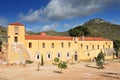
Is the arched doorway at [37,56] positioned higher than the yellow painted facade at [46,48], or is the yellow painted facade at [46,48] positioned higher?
the yellow painted facade at [46,48]

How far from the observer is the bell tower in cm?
5422

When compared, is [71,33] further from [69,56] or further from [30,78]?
[30,78]

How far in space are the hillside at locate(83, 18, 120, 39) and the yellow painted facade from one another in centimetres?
6154

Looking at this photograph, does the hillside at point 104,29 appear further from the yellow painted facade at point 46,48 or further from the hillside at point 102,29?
the yellow painted facade at point 46,48

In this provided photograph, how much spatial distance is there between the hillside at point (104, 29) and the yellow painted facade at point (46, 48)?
202 feet

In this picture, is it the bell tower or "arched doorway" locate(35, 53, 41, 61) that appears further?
"arched doorway" locate(35, 53, 41, 61)

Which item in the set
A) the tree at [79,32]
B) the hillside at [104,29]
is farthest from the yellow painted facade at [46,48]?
the hillside at [104,29]

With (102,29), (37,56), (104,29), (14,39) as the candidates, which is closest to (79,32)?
(37,56)

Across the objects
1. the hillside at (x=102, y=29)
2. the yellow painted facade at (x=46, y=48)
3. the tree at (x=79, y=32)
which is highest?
the hillside at (x=102, y=29)

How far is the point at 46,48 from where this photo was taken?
58531 mm

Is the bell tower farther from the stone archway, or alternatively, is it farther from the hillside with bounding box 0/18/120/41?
the hillside with bounding box 0/18/120/41

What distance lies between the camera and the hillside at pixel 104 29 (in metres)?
133

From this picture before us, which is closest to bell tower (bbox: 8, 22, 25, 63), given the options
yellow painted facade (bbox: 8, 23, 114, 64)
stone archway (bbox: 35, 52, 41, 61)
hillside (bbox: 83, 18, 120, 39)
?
yellow painted facade (bbox: 8, 23, 114, 64)

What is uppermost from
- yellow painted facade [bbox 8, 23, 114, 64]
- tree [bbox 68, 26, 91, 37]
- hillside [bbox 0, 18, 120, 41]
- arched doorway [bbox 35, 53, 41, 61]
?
hillside [bbox 0, 18, 120, 41]
